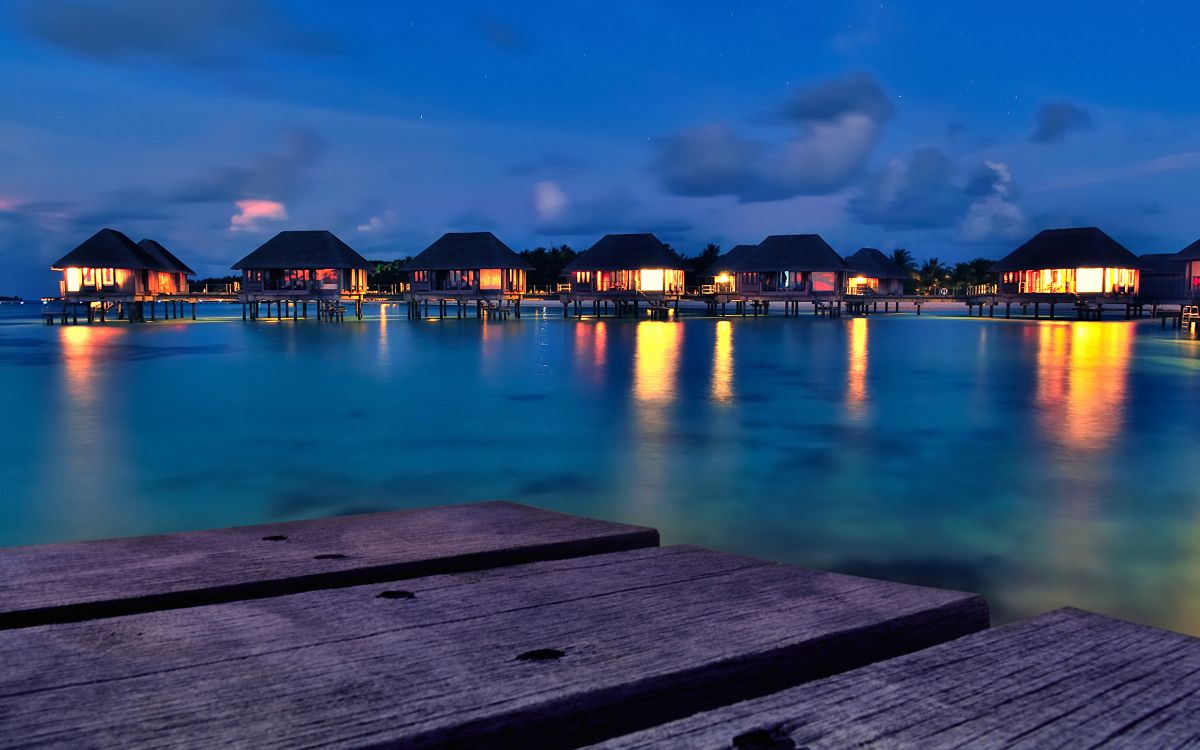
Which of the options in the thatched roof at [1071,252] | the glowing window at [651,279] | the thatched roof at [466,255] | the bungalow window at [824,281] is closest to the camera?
the thatched roof at [1071,252]

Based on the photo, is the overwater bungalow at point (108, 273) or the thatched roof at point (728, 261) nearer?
the overwater bungalow at point (108, 273)

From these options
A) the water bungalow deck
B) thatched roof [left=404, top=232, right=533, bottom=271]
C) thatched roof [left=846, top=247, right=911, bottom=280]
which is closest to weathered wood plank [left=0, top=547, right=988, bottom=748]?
the water bungalow deck

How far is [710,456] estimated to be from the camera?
12344mm

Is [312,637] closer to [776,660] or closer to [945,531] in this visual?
[776,660]

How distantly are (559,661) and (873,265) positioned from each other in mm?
91188

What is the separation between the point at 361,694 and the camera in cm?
144

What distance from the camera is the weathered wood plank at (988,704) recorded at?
4.21 feet

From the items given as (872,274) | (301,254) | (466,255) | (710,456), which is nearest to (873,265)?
(872,274)

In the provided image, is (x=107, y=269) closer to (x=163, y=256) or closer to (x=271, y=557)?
(x=163, y=256)

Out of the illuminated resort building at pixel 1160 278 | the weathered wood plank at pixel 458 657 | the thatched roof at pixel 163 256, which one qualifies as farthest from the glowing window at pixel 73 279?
the illuminated resort building at pixel 1160 278

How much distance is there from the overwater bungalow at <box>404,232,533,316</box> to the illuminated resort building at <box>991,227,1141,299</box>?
35.5 m

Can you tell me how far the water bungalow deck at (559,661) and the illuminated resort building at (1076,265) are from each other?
6277 centimetres

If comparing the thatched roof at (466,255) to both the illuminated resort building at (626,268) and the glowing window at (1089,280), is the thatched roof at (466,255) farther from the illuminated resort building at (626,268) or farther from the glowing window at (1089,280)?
the glowing window at (1089,280)

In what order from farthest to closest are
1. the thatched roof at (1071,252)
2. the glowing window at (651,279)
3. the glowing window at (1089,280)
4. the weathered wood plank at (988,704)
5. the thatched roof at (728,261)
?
the thatched roof at (728,261) → the glowing window at (651,279) → the glowing window at (1089,280) → the thatched roof at (1071,252) → the weathered wood plank at (988,704)
